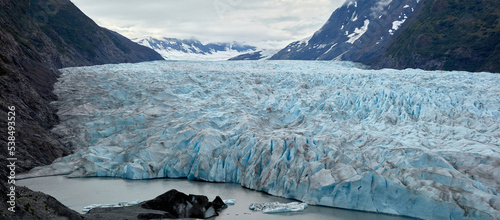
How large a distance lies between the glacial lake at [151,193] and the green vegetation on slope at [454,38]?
3314cm

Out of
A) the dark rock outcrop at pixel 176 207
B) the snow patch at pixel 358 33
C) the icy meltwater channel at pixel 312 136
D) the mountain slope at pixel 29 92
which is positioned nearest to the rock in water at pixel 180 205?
the dark rock outcrop at pixel 176 207

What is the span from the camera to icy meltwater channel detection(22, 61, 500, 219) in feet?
46.8

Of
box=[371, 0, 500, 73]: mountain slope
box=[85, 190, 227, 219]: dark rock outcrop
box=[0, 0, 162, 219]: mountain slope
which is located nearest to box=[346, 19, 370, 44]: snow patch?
box=[371, 0, 500, 73]: mountain slope

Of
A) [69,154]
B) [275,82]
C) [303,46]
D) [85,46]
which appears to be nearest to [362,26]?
[303,46]

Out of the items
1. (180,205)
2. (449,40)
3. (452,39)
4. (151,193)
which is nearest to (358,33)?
(449,40)

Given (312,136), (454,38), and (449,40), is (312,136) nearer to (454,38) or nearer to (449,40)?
(449,40)

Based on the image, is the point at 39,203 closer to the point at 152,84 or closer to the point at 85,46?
the point at 152,84

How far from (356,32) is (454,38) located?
63087 mm

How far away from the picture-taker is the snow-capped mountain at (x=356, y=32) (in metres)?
93.9

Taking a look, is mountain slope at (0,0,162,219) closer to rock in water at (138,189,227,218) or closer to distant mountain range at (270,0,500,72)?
rock in water at (138,189,227,218)

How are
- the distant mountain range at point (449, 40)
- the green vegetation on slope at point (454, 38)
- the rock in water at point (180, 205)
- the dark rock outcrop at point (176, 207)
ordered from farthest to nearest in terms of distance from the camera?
the distant mountain range at point (449, 40) < the green vegetation on slope at point (454, 38) < the rock in water at point (180, 205) < the dark rock outcrop at point (176, 207)

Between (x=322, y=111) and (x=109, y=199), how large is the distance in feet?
39.3

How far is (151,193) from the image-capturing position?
15883 millimetres

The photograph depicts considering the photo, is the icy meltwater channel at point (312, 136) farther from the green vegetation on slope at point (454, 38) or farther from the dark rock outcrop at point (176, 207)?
the green vegetation on slope at point (454, 38)
